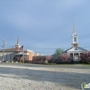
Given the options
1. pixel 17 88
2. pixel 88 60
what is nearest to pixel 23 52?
pixel 88 60

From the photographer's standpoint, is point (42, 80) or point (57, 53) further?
point (57, 53)

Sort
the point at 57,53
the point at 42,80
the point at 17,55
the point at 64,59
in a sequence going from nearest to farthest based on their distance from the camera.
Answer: the point at 42,80 → the point at 64,59 → the point at 57,53 → the point at 17,55

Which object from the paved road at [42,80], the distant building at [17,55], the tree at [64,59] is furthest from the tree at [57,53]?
the paved road at [42,80]

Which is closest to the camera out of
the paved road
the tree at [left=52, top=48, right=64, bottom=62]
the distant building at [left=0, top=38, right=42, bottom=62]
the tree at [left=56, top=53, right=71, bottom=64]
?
the paved road

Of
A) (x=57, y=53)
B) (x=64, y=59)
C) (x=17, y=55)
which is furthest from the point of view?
(x=17, y=55)

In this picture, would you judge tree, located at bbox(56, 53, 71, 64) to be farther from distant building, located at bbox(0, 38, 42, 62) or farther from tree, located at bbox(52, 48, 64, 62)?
distant building, located at bbox(0, 38, 42, 62)

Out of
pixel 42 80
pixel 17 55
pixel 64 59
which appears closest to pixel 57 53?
pixel 64 59

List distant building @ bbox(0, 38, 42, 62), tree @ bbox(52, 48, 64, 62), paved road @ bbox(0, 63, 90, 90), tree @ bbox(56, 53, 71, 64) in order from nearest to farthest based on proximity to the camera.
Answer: paved road @ bbox(0, 63, 90, 90), tree @ bbox(56, 53, 71, 64), tree @ bbox(52, 48, 64, 62), distant building @ bbox(0, 38, 42, 62)

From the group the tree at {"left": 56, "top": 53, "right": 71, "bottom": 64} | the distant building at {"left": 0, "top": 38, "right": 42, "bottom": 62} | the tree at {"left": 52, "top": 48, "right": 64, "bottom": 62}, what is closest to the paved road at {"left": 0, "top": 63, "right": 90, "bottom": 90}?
the tree at {"left": 56, "top": 53, "right": 71, "bottom": 64}

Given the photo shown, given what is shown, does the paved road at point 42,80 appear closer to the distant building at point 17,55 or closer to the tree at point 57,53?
the tree at point 57,53

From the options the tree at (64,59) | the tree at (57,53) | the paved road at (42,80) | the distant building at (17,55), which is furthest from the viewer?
the distant building at (17,55)

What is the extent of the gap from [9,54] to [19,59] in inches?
268

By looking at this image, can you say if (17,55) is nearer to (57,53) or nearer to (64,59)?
(57,53)

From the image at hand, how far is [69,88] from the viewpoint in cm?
855
